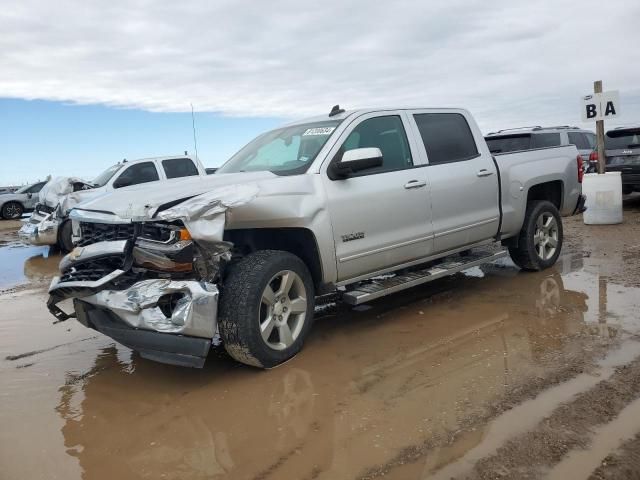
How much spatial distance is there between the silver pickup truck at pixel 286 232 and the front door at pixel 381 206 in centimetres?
1

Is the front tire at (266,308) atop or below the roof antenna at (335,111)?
below

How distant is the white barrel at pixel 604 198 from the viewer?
34.6 feet

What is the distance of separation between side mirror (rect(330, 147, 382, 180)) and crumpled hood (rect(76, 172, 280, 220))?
0.53 metres

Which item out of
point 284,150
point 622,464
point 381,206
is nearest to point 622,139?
point 381,206

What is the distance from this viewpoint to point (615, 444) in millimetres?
3008

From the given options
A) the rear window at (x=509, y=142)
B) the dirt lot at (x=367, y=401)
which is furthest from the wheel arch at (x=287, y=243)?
the rear window at (x=509, y=142)

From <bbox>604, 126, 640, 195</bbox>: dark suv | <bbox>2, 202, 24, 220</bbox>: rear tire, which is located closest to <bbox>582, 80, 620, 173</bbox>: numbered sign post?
<bbox>604, 126, 640, 195</bbox>: dark suv

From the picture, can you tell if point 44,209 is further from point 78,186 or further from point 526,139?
point 526,139

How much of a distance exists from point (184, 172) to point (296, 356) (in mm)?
8768

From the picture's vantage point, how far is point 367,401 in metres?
3.70

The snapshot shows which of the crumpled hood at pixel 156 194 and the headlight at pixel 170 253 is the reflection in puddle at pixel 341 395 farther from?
the crumpled hood at pixel 156 194

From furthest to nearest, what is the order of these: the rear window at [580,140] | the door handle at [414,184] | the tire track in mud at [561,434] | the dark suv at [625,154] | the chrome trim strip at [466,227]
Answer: the rear window at [580,140] < the dark suv at [625,154] < the chrome trim strip at [466,227] < the door handle at [414,184] < the tire track in mud at [561,434]

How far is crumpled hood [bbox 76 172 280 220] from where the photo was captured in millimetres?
4004

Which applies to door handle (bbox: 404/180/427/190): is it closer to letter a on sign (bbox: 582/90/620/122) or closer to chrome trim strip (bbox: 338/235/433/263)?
chrome trim strip (bbox: 338/235/433/263)
